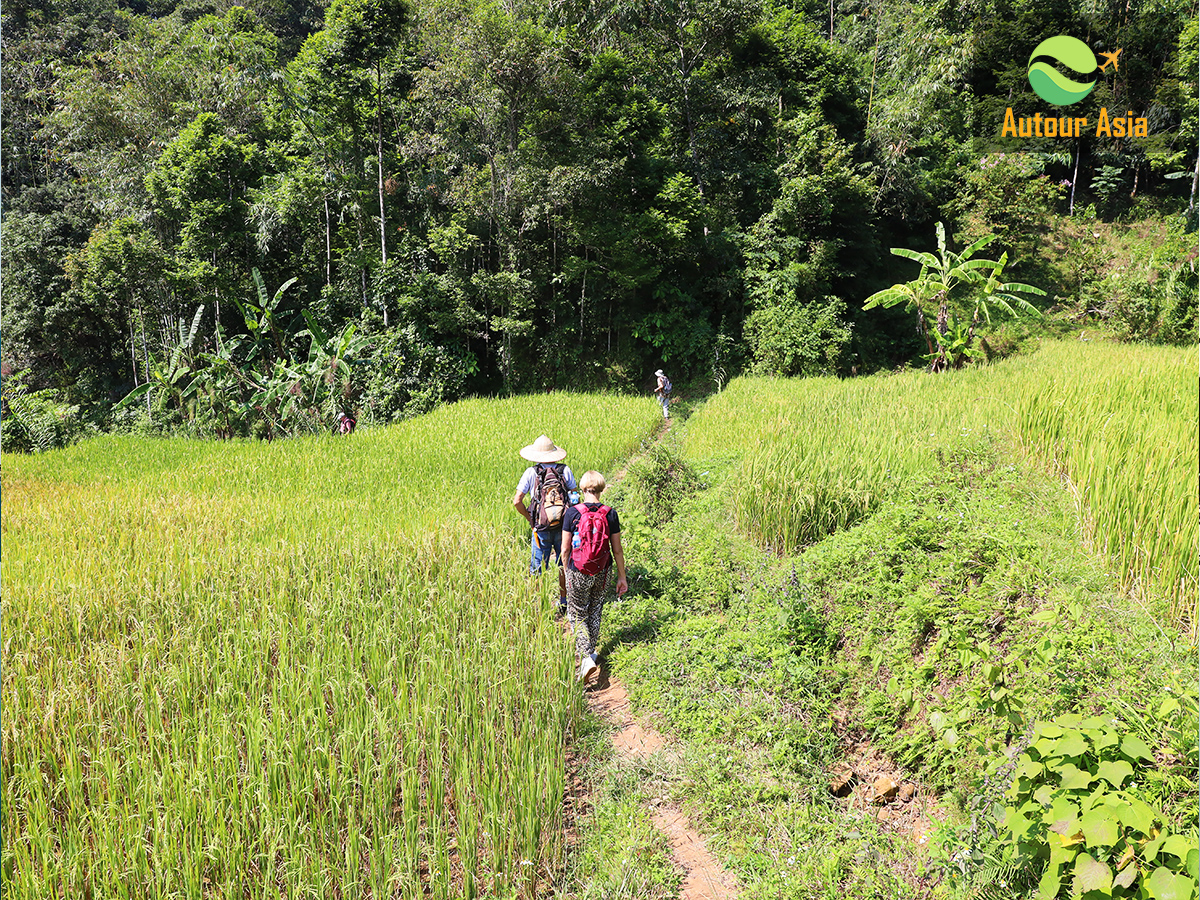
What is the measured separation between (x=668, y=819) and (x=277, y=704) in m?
2.24

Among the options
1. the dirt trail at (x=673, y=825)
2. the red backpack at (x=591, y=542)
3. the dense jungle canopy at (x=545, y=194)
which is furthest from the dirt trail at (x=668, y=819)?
the dense jungle canopy at (x=545, y=194)

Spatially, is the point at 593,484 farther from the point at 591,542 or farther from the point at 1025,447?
the point at 1025,447

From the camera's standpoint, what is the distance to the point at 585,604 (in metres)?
4.44

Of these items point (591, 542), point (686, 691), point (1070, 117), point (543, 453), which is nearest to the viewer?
point (686, 691)

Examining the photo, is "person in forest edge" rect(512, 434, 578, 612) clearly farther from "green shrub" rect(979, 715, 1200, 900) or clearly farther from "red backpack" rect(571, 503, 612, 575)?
"green shrub" rect(979, 715, 1200, 900)

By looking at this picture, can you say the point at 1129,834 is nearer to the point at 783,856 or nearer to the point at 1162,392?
the point at 783,856

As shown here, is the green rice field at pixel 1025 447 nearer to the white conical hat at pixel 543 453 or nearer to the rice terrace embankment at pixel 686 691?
the rice terrace embankment at pixel 686 691

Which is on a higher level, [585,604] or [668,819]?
[585,604]

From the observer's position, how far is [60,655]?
4.05 meters

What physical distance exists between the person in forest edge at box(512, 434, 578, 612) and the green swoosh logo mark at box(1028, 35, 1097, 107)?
1501cm

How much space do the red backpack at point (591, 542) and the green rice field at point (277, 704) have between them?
0.57 metres

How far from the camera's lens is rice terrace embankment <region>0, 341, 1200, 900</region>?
102 inches

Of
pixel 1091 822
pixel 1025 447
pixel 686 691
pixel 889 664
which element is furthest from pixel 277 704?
pixel 1025 447

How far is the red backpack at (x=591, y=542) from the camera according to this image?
4.26 metres
